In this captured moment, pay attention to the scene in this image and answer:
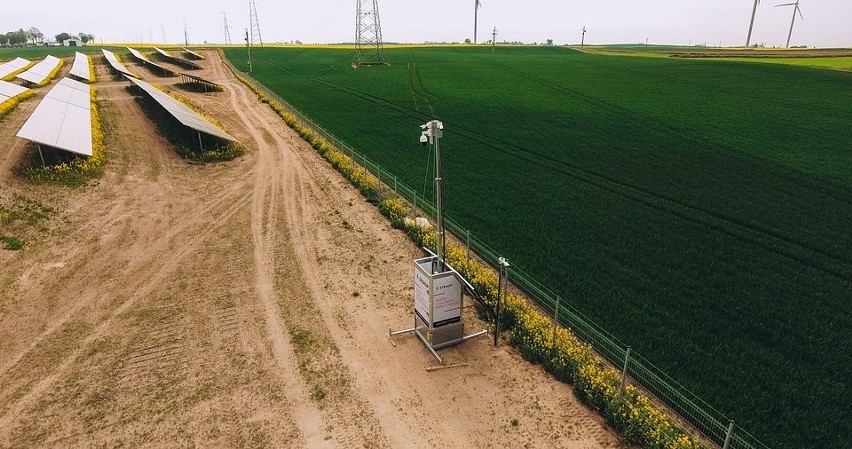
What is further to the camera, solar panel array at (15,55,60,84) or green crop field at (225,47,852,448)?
solar panel array at (15,55,60,84)

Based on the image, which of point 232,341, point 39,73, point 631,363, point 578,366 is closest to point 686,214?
point 631,363

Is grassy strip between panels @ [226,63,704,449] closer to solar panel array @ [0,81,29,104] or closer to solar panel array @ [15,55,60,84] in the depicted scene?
solar panel array @ [0,81,29,104]

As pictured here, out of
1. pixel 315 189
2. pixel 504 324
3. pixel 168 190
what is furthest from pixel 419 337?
pixel 168 190

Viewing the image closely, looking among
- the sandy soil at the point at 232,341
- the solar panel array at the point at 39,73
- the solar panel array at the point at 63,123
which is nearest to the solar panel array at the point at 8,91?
the solar panel array at the point at 63,123

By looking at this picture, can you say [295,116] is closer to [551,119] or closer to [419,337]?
[551,119]

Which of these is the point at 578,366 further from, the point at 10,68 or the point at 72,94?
the point at 10,68

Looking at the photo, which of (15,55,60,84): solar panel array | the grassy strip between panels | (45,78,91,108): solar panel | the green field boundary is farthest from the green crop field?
(15,55,60,84): solar panel array
